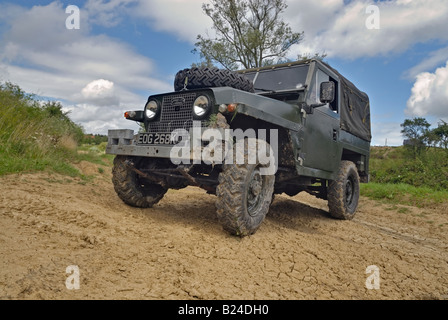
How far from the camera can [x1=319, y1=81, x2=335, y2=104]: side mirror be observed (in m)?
4.47

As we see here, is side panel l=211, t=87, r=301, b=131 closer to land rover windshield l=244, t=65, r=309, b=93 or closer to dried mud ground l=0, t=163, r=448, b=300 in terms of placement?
land rover windshield l=244, t=65, r=309, b=93

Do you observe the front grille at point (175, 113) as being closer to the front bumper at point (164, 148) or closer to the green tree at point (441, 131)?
the front bumper at point (164, 148)

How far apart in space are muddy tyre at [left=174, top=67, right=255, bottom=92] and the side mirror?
4.02 feet

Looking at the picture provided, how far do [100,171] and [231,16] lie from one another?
44.6 feet

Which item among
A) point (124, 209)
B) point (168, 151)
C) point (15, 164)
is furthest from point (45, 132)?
point (168, 151)

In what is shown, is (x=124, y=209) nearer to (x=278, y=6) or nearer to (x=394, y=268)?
(x=394, y=268)

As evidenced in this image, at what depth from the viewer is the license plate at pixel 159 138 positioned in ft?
12.2

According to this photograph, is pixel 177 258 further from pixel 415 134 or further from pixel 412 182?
pixel 415 134

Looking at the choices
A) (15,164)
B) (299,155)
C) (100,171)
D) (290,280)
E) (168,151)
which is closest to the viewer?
(290,280)

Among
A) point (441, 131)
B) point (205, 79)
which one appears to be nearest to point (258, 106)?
point (205, 79)

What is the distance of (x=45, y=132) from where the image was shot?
7688 mm

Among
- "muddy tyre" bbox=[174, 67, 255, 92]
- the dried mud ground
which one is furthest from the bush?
"muddy tyre" bbox=[174, 67, 255, 92]

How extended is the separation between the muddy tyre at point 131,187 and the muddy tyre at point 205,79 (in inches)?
49.9

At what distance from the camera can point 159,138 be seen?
3.80 meters
